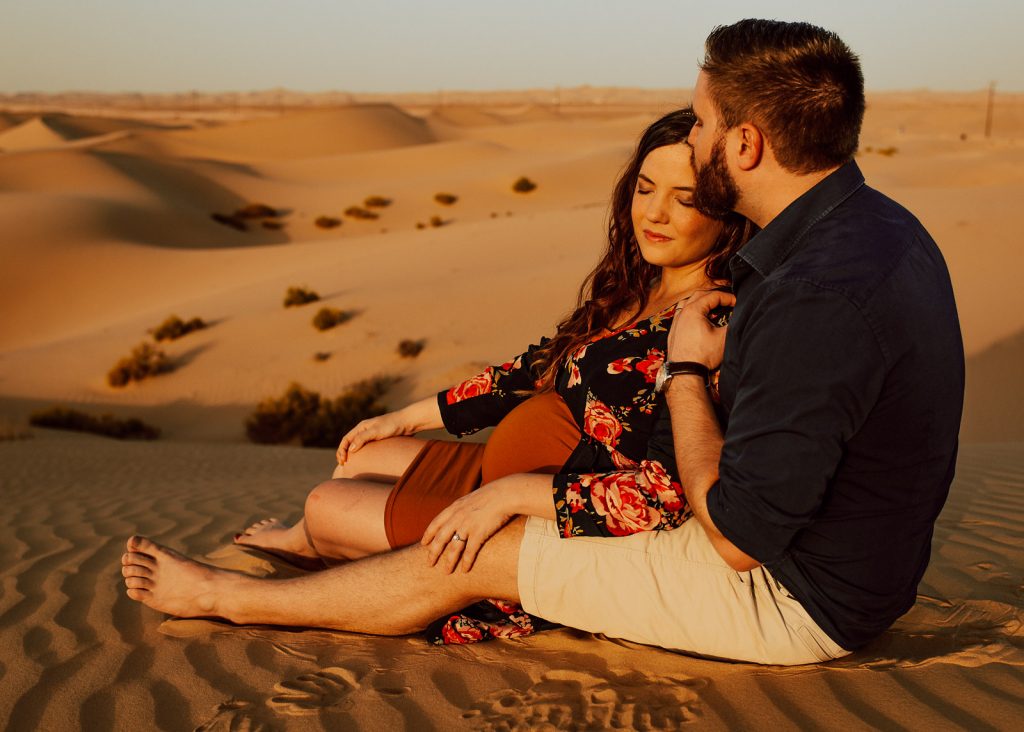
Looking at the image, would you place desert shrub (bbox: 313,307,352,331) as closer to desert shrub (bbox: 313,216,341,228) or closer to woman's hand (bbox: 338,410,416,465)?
woman's hand (bbox: 338,410,416,465)

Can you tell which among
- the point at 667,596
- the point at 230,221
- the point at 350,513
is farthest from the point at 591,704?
the point at 230,221

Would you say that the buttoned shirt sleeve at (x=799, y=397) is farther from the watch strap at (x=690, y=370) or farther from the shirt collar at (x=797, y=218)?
A: the watch strap at (x=690, y=370)

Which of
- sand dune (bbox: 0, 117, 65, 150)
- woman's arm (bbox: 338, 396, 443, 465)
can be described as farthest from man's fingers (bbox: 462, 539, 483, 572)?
sand dune (bbox: 0, 117, 65, 150)

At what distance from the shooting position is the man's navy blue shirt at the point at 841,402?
2.23m

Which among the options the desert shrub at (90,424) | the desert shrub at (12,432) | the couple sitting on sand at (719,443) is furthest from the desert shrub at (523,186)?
the couple sitting on sand at (719,443)

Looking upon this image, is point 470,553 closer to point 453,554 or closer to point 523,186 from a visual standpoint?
point 453,554

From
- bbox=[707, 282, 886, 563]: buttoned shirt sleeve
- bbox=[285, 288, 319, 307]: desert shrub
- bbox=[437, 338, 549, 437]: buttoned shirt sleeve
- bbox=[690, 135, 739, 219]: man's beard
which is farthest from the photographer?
bbox=[285, 288, 319, 307]: desert shrub

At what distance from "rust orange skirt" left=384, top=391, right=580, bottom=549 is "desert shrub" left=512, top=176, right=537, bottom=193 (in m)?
34.2

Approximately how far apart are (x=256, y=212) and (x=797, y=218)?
108 ft

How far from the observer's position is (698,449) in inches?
102

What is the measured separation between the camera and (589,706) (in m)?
2.66

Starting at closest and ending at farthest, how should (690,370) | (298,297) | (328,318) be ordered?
(690,370) < (328,318) < (298,297)

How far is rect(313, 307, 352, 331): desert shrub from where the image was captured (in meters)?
15.6

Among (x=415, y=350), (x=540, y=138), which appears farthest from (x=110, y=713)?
(x=540, y=138)
